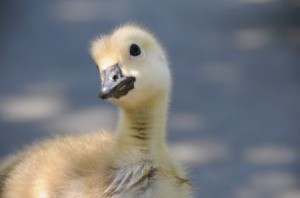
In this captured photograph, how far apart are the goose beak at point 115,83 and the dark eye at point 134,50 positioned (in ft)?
0.15

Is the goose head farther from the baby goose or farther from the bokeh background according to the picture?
the bokeh background

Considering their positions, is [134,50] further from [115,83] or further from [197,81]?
[197,81]

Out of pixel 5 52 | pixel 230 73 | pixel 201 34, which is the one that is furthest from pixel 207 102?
pixel 5 52

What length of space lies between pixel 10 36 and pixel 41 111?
0.40 m

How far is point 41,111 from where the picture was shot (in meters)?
2.64

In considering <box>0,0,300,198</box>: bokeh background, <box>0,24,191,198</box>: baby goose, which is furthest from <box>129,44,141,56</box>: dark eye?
<box>0,0,300,198</box>: bokeh background

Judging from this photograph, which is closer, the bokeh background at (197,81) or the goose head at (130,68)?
the goose head at (130,68)

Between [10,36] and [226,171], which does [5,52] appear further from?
[226,171]

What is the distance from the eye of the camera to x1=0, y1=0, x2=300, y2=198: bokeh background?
8.21ft

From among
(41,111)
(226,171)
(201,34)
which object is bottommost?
(226,171)

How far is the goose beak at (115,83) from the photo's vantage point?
1612mm

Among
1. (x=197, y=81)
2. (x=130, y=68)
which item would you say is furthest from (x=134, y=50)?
(x=197, y=81)

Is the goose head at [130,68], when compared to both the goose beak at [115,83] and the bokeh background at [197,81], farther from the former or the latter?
the bokeh background at [197,81]

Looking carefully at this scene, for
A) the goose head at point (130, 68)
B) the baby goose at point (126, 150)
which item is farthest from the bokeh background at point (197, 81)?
the goose head at point (130, 68)
